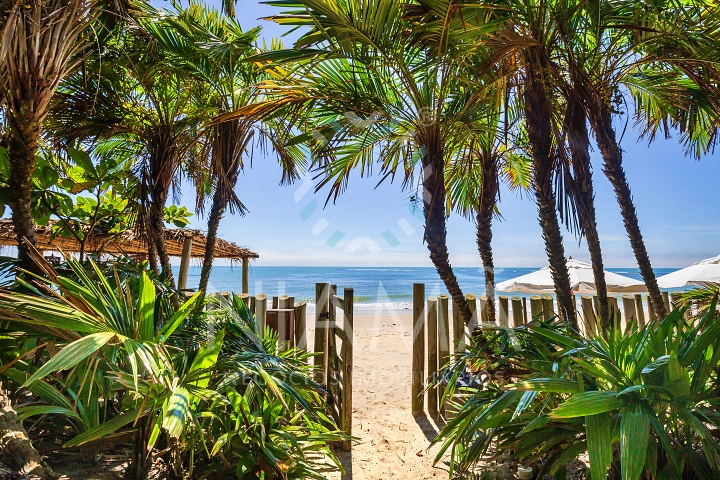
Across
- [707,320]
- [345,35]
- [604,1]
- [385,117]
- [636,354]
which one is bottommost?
[636,354]

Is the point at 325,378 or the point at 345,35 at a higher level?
the point at 345,35

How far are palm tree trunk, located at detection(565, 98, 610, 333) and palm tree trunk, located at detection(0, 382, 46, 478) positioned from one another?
2926 mm

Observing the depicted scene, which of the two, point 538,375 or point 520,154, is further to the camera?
point 520,154

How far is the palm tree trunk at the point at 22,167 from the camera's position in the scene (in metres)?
2.18

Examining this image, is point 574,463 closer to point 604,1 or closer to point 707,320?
point 707,320

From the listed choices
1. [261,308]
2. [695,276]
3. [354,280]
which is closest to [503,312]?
[261,308]

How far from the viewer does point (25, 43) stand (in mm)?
2010

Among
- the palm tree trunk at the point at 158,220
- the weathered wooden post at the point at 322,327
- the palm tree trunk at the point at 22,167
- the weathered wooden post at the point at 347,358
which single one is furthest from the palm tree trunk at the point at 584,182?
the palm tree trunk at the point at 158,220

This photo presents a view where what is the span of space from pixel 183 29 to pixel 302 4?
1.47 meters

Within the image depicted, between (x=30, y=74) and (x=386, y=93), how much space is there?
2134 mm

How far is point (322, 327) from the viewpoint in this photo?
3.48 meters

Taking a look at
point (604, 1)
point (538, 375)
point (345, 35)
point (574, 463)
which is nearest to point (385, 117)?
point (345, 35)

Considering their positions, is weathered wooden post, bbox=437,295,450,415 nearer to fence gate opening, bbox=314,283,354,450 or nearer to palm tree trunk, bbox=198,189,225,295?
fence gate opening, bbox=314,283,354,450

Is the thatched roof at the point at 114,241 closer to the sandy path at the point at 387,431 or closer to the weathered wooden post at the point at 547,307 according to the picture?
the sandy path at the point at 387,431
